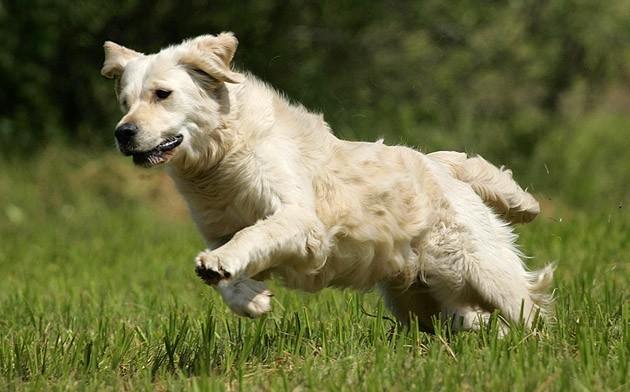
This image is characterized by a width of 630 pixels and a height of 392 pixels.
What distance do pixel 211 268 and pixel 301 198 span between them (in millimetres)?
768

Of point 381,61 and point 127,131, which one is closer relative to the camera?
point 127,131

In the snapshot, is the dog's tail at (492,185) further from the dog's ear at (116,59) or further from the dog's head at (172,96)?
the dog's ear at (116,59)

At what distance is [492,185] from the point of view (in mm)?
6082

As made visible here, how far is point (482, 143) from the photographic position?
14.7 metres

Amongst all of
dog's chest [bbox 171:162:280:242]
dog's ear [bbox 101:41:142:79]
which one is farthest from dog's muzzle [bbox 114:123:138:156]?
dog's ear [bbox 101:41:142:79]

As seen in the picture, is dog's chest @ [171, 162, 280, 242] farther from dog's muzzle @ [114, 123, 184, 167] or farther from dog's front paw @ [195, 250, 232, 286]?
dog's front paw @ [195, 250, 232, 286]

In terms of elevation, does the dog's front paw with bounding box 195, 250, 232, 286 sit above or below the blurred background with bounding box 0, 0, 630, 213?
below

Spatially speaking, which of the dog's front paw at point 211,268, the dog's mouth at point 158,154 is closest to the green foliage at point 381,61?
the dog's mouth at point 158,154

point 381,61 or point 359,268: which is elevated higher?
point 381,61

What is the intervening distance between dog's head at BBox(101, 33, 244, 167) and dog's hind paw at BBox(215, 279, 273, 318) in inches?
28.1

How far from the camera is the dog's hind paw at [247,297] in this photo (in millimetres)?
4887

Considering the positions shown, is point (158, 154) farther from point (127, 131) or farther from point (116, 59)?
point (116, 59)

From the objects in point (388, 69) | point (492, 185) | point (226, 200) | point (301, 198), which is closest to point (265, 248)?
point (301, 198)

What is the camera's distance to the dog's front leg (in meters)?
4.55
